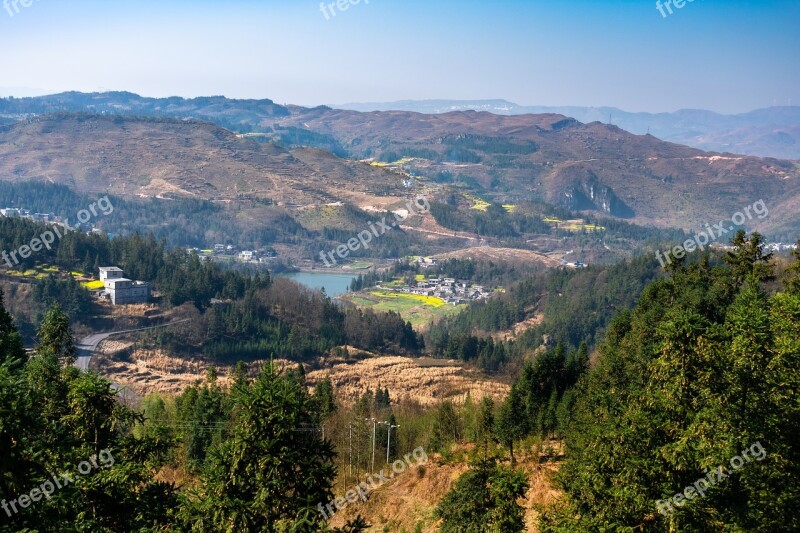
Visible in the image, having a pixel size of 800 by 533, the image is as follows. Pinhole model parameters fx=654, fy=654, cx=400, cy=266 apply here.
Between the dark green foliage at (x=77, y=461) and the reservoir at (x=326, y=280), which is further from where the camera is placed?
the reservoir at (x=326, y=280)

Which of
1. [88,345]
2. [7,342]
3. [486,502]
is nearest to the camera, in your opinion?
[486,502]

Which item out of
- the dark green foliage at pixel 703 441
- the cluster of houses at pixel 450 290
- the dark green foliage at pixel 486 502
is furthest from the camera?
the cluster of houses at pixel 450 290

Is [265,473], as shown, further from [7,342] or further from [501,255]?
[501,255]

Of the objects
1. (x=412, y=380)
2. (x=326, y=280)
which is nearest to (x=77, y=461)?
(x=412, y=380)

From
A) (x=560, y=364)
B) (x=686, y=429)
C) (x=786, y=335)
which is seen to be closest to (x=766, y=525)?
(x=686, y=429)

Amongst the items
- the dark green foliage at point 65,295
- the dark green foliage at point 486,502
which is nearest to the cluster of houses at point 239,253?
the dark green foliage at point 65,295

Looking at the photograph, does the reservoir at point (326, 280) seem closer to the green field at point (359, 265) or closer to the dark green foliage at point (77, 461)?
the green field at point (359, 265)

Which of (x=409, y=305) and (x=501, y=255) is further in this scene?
(x=501, y=255)

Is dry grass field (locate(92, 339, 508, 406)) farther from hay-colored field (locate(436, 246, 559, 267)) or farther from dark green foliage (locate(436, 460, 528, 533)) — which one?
hay-colored field (locate(436, 246, 559, 267))
